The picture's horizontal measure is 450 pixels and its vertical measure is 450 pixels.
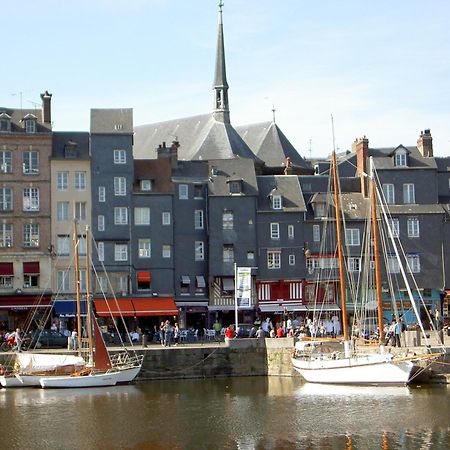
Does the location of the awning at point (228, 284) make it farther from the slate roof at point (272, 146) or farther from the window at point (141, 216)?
the slate roof at point (272, 146)

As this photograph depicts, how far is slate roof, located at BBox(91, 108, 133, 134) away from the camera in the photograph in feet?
236

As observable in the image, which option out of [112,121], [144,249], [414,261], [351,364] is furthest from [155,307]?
[351,364]

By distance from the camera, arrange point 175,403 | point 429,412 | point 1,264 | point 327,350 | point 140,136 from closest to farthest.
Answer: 1. point 429,412
2. point 175,403
3. point 327,350
4. point 1,264
5. point 140,136

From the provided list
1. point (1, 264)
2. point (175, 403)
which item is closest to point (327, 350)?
point (175, 403)

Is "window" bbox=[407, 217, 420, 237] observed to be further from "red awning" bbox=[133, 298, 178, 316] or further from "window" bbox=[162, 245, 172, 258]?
"red awning" bbox=[133, 298, 178, 316]

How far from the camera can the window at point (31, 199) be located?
70812 millimetres

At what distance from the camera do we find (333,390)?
50.8m

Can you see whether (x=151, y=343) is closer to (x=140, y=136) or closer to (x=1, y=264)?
(x=1, y=264)

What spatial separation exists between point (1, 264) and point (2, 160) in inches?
264

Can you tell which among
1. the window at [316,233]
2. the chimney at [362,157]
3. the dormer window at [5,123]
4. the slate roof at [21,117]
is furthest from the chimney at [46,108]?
the chimney at [362,157]

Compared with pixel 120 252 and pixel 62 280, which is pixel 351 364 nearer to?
pixel 120 252

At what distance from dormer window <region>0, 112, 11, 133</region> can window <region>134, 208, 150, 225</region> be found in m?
9.76

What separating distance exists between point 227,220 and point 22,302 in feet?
48.1

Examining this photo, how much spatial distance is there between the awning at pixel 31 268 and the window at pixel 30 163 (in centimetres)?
591
